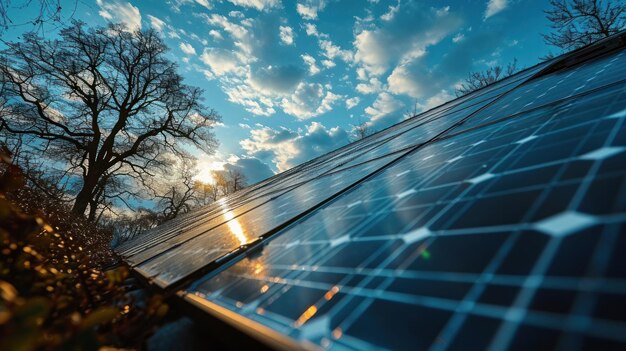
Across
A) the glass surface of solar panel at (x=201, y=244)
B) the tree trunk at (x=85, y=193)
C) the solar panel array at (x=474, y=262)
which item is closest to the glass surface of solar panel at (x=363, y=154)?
the glass surface of solar panel at (x=201, y=244)

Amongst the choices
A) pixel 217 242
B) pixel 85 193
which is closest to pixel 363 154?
pixel 217 242

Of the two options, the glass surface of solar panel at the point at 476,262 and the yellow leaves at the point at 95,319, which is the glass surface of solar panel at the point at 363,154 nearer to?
the glass surface of solar panel at the point at 476,262

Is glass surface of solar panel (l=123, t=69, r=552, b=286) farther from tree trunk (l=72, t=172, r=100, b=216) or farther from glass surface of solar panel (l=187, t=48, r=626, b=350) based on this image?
tree trunk (l=72, t=172, r=100, b=216)

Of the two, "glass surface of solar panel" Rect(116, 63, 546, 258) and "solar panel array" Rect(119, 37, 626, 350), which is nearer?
"solar panel array" Rect(119, 37, 626, 350)

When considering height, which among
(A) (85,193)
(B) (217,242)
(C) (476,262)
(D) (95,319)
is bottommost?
(C) (476,262)

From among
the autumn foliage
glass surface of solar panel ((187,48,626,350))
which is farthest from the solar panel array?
the autumn foliage

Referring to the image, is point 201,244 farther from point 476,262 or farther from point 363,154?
point 363,154

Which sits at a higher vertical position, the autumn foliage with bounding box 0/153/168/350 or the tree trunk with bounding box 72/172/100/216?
the tree trunk with bounding box 72/172/100/216

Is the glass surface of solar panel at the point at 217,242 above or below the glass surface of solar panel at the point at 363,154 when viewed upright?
below

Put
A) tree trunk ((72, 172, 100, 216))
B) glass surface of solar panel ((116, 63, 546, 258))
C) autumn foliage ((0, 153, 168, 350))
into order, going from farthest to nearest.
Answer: tree trunk ((72, 172, 100, 216)), glass surface of solar panel ((116, 63, 546, 258)), autumn foliage ((0, 153, 168, 350))
